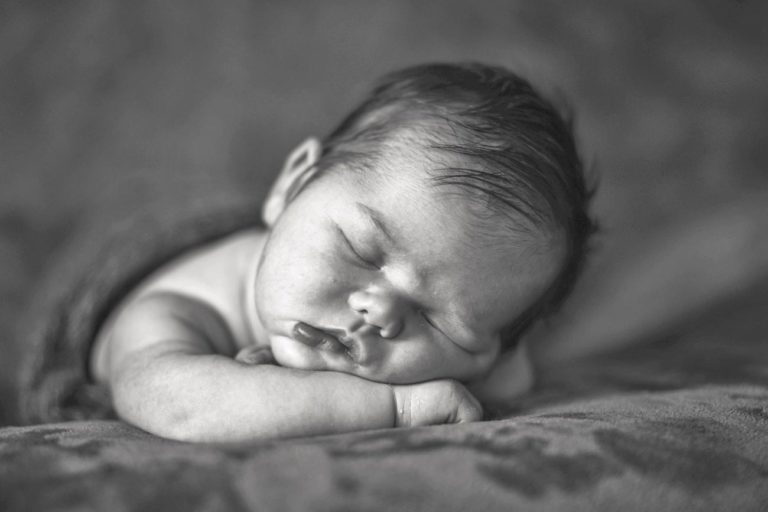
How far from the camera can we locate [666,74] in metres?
1.42

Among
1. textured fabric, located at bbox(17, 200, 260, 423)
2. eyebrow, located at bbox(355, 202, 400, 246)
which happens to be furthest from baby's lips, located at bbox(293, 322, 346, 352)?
textured fabric, located at bbox(17, 200, 260, 423)

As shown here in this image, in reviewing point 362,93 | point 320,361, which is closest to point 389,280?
point 320,361

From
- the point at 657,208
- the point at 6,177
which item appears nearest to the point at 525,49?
the point at 657,208

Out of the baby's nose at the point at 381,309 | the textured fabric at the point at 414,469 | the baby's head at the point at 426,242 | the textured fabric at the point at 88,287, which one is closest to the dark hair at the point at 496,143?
the baby's head at the point at 426,242

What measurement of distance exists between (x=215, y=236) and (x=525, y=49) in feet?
2.33

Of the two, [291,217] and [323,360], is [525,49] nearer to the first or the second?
[291,217]

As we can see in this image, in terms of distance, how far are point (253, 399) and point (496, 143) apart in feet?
1.22

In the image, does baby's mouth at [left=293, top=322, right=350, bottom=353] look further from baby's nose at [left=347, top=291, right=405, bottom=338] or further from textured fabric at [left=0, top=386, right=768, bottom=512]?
textured fabric at [left=0, top=386, right=768, bottom=512]

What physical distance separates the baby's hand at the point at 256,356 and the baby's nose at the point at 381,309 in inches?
5.0

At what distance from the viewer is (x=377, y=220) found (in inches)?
28.7

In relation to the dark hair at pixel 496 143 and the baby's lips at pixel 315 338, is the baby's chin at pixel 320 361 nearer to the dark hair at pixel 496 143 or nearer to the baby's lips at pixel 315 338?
the baby's lips at pixel 315 338

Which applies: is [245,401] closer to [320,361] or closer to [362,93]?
[320,361]

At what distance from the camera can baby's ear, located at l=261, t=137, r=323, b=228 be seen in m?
0.87

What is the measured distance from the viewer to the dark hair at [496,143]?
0.74 m
